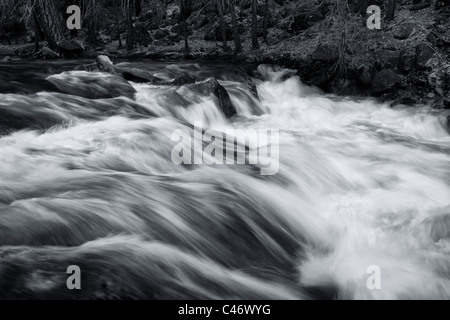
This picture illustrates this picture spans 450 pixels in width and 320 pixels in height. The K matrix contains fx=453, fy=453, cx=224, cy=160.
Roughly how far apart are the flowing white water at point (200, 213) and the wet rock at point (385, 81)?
2767 millimetres

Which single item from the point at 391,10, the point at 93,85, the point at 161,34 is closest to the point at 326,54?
the point at 391,10

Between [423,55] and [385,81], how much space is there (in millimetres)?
1189

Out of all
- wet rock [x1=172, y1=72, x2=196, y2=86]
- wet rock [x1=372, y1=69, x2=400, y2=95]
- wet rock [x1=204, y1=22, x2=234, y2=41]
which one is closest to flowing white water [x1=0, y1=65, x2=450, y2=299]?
wet rock [x1=172, y1=72, x2=196, y2=86]

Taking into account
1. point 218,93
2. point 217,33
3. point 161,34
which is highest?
point 161,34

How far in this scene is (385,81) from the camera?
11.3 metres

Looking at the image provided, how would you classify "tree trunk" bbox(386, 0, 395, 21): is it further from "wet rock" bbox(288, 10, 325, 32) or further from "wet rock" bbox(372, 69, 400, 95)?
"wet rock" bbox(372, 69, 400, 95)

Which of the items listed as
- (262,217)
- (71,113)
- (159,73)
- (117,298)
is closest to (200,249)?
(262,217)

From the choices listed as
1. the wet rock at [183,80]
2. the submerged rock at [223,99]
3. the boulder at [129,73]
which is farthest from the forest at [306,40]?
the wet rock at [183,80]

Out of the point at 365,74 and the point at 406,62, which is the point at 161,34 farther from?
the point at 406,62

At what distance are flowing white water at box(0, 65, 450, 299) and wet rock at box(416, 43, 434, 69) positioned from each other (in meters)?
3.20

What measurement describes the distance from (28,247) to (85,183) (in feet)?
5.16

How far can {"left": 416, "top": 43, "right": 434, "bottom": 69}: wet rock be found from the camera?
11286mm

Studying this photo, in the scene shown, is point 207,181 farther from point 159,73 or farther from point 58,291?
point 159,73

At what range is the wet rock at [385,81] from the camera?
11227 millimetres
